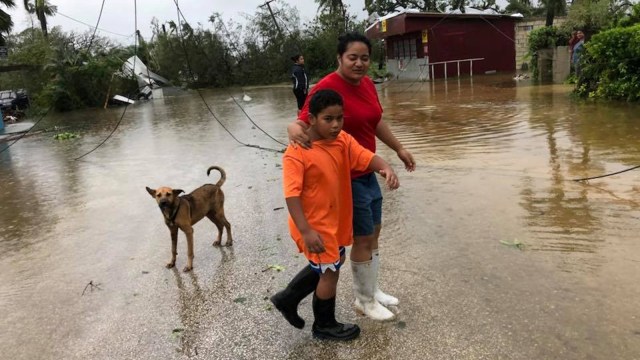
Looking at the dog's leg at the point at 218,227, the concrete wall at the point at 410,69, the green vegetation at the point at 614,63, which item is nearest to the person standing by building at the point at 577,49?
the green vegetation at the point at 614,63

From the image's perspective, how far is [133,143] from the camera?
1275 centimetres

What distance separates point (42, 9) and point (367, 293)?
134ft

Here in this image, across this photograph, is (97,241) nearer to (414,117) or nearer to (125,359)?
(125,359)

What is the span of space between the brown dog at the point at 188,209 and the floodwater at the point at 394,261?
206 millimetres

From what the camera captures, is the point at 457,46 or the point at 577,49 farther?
the point at 457,46

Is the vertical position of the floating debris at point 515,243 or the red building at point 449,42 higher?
the red building at point 449,42

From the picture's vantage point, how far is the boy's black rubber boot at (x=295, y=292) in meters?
3.09

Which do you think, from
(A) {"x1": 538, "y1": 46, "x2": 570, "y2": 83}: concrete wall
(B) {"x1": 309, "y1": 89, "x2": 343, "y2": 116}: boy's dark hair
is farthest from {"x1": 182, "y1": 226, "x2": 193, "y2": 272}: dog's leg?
(A) {"x1": 538, "y1": 46, "x2": 570, "y2": 83}: concrete wall

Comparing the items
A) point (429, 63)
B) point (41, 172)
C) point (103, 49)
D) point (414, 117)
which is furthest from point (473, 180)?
point (103, 49)

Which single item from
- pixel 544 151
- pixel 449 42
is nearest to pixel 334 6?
pixel 449 42

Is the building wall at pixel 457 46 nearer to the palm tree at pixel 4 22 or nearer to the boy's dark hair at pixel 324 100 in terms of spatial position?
the palm tree at pixel 4 22

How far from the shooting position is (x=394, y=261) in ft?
14.0

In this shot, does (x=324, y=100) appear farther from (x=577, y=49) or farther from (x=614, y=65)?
(x=577, y=49)

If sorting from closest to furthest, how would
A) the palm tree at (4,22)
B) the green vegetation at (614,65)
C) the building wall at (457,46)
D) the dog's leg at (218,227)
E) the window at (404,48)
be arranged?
the dog's leg at (218,227)
the green vegetation at (614,65)
the palm tree at (4,22)
the building wall at (457,46)
the window at (404,48)
